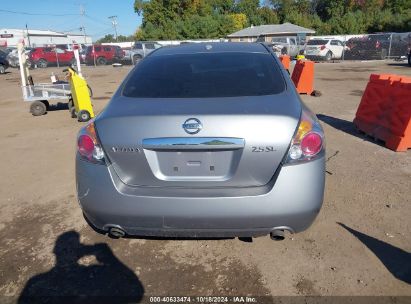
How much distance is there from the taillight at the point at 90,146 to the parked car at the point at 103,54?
113ft

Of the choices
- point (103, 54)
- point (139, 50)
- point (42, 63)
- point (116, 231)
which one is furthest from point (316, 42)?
point (116, 231)

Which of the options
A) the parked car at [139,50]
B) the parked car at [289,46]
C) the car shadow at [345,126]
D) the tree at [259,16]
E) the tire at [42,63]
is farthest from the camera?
the tree at [259,16]

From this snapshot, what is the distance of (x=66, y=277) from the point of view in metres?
2.98

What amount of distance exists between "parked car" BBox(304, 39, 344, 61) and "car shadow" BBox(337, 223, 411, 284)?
98.6 ft

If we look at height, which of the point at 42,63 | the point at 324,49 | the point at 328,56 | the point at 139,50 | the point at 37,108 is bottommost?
the point at 37,108

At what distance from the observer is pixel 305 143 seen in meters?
2.60

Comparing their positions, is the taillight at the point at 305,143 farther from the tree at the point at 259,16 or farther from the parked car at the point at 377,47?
the tree at the point at 259,16

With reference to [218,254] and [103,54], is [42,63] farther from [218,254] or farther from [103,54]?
[218,254]

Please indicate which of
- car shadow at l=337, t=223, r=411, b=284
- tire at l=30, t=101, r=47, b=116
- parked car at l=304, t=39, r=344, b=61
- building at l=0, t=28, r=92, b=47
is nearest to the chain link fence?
parked car at l=304, t=39, r=344, b=61

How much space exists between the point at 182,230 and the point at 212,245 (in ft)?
2.58

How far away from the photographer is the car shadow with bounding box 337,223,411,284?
2.91m

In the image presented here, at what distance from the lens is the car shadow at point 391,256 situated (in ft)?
9.55

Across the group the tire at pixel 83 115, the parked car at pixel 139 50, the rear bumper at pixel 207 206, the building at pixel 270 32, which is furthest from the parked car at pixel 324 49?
the rear bumper at pixel 207 206

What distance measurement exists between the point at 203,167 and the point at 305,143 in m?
0.72
